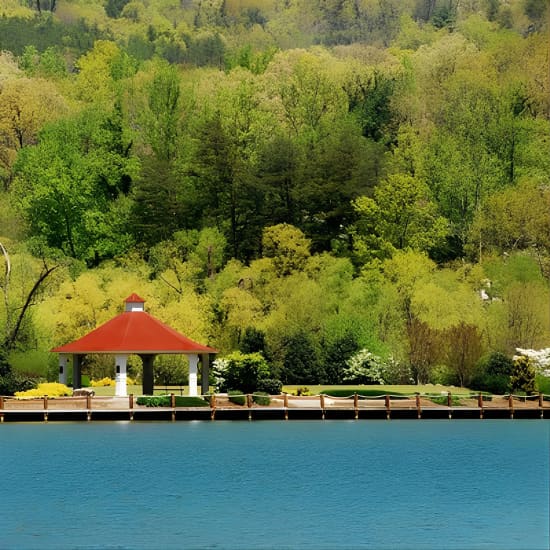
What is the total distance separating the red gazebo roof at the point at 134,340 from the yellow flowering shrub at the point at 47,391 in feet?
6.88

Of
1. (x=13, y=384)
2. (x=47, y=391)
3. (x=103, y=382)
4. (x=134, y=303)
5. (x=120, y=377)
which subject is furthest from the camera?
(x=103, y=382)

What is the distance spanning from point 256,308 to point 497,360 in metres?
20.0

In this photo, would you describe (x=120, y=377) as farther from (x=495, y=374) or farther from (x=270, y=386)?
(x=495, y=374)

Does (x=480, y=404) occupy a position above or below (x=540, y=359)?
below

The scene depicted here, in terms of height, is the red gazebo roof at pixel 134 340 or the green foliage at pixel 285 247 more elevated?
the green foliage at pixel 285 247

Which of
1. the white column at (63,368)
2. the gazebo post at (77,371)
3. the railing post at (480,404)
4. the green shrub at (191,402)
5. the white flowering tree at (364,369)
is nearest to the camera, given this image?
the green shrub at (191,402)

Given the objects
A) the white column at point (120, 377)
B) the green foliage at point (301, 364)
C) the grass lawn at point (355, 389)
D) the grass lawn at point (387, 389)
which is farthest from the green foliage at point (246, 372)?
the white column at point (120, 377)

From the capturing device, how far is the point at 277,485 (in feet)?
169

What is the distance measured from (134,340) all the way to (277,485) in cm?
2801

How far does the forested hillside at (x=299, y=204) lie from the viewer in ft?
299

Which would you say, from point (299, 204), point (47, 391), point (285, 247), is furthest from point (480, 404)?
point (299, 204)

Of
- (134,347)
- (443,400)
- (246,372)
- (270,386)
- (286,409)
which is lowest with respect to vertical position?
(286,409)

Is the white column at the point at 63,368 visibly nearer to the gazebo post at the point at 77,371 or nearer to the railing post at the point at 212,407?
the gazebo post at the point at 77,371

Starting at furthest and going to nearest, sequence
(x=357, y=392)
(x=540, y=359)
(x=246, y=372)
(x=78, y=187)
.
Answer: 1. (x=78, y=187)
2. (x=540, y=359)
3. (x=246, y=372)
4. (x=357, y=392)
